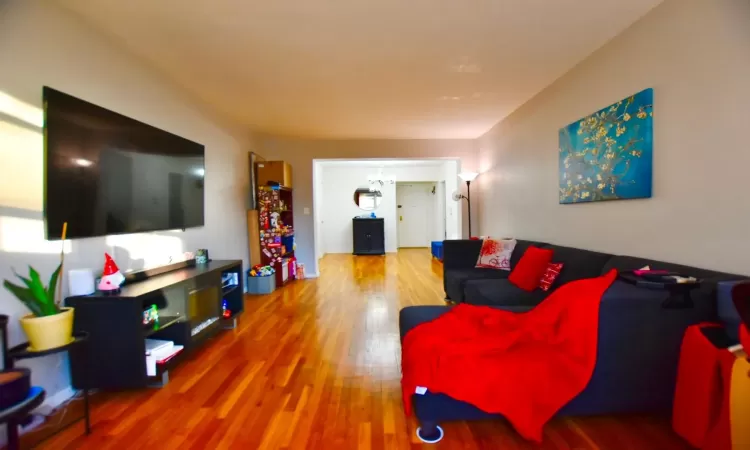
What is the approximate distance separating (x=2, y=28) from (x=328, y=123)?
3.08 meters

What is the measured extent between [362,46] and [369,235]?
246 inches

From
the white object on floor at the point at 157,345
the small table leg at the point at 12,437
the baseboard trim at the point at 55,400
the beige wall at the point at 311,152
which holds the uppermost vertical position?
the beige wall at the point at 311,152

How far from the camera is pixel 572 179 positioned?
9.41ft

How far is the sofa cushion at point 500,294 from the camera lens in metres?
2.59

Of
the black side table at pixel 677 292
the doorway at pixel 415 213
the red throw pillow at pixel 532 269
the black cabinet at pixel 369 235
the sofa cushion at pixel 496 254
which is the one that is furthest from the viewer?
the doorway at pixel 415 213

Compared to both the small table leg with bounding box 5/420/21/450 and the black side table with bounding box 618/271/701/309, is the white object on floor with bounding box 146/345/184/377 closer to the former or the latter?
the small table leg with bounding box 5/420/21/450

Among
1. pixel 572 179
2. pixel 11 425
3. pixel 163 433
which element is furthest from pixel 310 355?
pixel 572 179

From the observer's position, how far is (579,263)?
250 cm

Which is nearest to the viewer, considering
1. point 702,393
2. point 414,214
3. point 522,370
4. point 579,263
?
point 702,393

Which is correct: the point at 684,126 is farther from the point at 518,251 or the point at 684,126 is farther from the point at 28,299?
the point at 28,299

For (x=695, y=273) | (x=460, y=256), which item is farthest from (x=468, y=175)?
(x=695, y=273)

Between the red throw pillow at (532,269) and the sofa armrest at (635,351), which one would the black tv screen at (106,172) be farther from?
the red throw pillow at (532,269)

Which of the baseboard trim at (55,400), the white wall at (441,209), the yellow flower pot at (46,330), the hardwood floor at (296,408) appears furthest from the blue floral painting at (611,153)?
the white wall at (441,209)

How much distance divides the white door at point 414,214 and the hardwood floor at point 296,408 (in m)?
6.53
